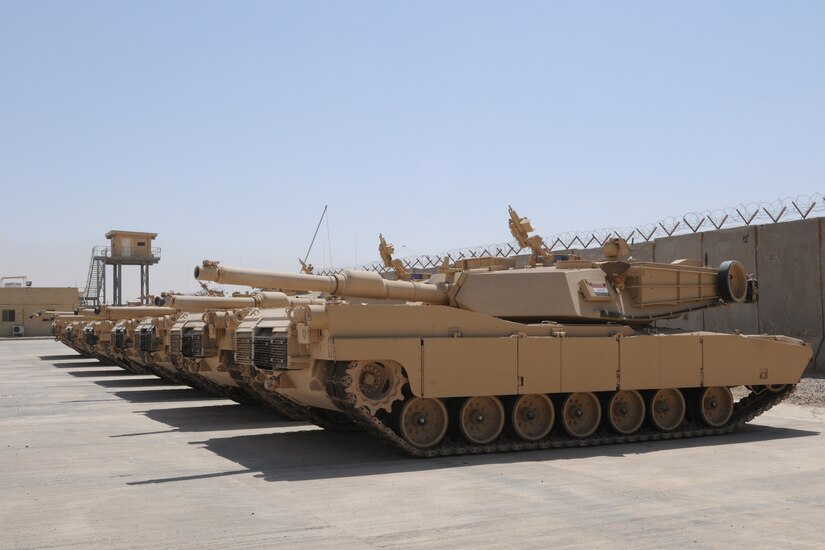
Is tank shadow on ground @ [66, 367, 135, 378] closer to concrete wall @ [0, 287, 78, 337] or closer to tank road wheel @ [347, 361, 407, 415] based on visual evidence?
tank road wheel @ [347, 361, 407, 415]

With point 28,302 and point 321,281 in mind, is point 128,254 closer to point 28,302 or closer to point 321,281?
point 28,302

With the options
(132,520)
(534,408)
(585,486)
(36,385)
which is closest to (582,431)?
(534,408)

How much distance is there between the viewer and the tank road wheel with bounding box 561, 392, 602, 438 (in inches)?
606

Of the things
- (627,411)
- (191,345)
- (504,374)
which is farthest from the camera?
(191,345)

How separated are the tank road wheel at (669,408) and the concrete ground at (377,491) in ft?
2.36

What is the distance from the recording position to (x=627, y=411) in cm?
1592

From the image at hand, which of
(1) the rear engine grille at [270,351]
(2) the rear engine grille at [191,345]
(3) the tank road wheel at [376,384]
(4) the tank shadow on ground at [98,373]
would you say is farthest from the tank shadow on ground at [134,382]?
(3) the tank road wheel at [376,384]

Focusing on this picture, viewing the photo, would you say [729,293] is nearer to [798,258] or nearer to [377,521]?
[798,258]

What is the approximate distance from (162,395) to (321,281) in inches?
476

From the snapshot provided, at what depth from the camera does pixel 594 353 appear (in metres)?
15.2

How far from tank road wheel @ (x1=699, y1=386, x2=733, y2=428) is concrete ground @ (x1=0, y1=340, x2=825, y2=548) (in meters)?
0.59

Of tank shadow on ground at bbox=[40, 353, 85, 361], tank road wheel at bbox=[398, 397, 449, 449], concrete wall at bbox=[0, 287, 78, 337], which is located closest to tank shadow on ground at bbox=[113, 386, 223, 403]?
tank road wheel at bbox=[398, 397, 449, 449]

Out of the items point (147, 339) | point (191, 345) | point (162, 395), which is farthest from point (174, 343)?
point (147, 339)

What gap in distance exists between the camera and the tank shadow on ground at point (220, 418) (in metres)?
17.9
